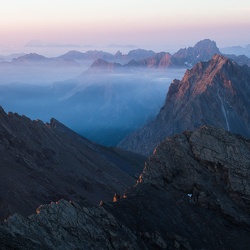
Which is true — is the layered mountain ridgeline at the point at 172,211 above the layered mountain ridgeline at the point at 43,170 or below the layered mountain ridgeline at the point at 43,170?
above

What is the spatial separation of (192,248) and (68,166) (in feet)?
146

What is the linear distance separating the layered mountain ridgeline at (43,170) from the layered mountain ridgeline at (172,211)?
→ 59.6 ft

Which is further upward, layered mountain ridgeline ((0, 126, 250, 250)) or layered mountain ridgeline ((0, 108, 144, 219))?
layered mountain ridgeline ((0, 126, 250, 250))

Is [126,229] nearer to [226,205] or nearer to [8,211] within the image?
[226,205]

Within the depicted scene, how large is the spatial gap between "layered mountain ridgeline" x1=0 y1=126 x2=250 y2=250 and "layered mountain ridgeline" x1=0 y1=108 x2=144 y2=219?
1817 cm

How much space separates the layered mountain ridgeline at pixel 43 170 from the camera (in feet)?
190

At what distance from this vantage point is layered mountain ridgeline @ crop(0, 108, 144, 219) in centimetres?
5778

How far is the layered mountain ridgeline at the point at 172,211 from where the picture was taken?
110ft

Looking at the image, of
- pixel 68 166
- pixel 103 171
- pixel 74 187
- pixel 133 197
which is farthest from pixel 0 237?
pixel 103 171

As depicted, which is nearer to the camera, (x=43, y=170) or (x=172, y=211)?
(x=172, y=211)

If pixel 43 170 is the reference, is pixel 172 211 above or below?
above

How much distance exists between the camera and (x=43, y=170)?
71.0 metres

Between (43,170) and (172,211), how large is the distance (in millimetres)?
33206

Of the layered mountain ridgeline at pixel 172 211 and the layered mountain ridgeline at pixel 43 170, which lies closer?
the layered mountain ridgeline at pixel 172 211
